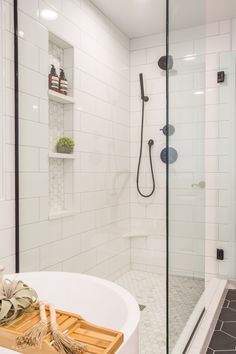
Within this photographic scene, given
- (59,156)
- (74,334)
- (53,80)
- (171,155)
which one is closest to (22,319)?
(74,334)

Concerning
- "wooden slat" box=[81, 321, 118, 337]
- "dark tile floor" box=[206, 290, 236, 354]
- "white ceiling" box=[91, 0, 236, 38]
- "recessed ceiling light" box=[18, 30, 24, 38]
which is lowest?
"dark tile floor" box=[206, 290, 236, 354]

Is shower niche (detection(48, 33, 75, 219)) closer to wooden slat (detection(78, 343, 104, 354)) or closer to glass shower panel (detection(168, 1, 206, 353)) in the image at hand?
glass shower panel (detection(168, 1, 206, 353))

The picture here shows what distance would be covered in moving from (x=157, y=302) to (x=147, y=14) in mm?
1936

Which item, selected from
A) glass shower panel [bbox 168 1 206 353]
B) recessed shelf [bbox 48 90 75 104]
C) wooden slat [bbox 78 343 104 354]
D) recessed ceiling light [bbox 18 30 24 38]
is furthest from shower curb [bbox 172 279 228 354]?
recessed ceiling light [bbox 18 30 24 38]

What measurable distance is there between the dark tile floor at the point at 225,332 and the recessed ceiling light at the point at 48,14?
7.29 feet

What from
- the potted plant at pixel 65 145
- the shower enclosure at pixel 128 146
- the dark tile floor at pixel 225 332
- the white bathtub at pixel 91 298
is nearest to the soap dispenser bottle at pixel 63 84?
the shower enclosure at pixel 128 146

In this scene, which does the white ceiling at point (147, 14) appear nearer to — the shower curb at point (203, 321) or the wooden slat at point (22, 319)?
the wooden slat at point (22, 319)

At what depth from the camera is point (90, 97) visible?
2229mm

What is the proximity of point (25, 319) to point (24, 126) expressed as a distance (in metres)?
1.24

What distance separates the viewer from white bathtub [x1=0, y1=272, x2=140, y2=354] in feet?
2.78

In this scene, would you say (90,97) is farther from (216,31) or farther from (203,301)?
(203,301)

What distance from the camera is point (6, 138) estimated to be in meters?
1.76

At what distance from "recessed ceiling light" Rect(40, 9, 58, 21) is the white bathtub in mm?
1501

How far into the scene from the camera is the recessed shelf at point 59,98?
76.7 inches
